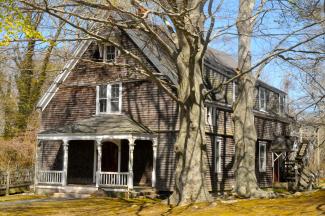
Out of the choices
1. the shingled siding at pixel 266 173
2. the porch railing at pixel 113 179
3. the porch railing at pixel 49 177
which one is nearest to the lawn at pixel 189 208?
the porch railing at pixel 113 179

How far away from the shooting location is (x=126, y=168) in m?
25.0

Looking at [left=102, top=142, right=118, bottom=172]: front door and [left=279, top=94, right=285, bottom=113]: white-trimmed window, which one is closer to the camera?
[left=102, top=142, right=118, bottom=172]: front door

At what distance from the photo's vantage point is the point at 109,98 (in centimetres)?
2558

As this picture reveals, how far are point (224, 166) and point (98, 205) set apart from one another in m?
9.66

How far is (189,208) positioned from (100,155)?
8.38 meters

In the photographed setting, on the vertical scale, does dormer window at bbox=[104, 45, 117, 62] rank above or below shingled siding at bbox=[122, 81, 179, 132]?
above

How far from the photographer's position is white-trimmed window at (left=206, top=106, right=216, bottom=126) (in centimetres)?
2495

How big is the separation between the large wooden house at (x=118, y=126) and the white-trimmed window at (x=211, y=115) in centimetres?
5

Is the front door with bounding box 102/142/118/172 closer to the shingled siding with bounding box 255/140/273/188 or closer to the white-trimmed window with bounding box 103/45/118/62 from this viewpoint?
the white-trimmed window with bounding box 103/45/118/62

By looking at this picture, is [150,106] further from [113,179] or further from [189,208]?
[189,208]

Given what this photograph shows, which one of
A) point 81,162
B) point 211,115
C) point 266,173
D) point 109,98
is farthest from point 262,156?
point 81,162

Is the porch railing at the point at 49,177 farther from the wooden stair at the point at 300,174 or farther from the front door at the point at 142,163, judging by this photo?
the wooden stair at the point at 300,174

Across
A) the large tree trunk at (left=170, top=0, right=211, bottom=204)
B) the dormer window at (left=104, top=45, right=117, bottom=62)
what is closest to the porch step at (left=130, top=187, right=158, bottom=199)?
the large tree trunk at (left=170, top=0, right=211, bottom=204)

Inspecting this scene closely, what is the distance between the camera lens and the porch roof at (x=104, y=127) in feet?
75.1
